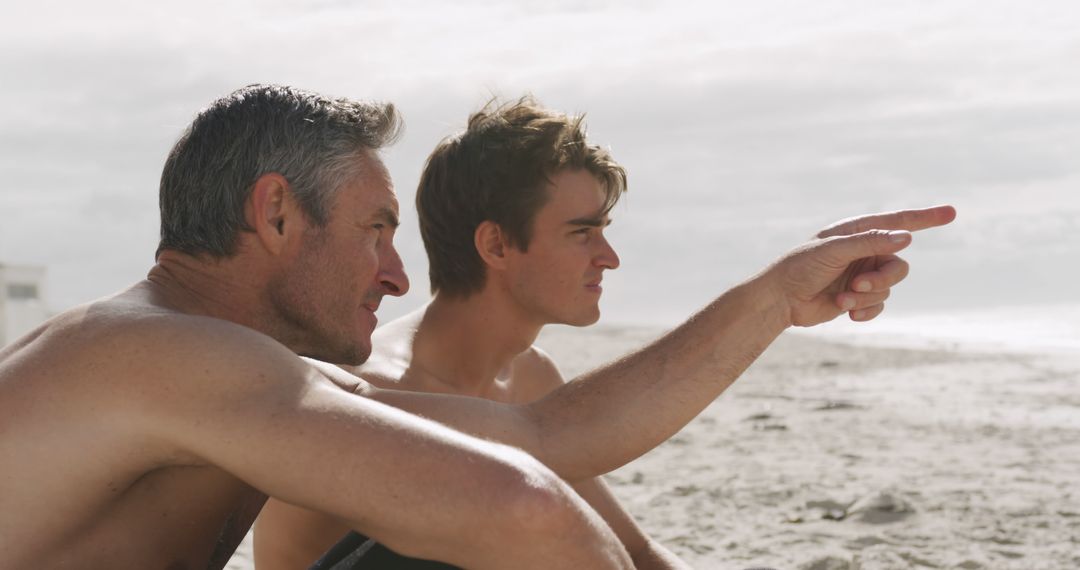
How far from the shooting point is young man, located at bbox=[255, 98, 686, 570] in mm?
3939

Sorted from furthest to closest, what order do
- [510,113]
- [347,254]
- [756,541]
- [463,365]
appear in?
[756,541] < [510,113] < [463,365] < [347,254]

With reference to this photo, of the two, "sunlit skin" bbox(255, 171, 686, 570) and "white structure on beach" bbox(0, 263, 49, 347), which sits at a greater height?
"sunlit skin" bbox(255, 171, 686, 570)

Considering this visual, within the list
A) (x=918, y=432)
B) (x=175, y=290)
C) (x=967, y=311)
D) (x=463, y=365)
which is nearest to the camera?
(x=175, y=290)

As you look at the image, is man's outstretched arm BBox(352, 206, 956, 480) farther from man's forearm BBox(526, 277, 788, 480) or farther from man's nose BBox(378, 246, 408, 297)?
man's nose BBox(378, 246, 408, 297)

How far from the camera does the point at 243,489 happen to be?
98.7 inches

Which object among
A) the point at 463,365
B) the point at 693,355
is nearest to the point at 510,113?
the point at 463,365

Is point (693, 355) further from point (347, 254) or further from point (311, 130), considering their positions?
point (311, 130)

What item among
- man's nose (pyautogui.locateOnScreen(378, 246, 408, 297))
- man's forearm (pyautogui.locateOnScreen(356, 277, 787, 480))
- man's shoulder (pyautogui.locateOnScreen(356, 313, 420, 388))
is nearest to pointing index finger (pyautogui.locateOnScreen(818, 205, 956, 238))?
man's forearm (pyautogui.locateOnScreen(356, 277, 787, 480))

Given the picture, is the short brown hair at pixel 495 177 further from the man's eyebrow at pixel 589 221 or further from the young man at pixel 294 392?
the young man at pixel 294 392

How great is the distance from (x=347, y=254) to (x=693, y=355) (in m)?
0.86

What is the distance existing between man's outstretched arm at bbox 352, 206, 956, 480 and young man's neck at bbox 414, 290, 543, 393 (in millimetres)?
1000

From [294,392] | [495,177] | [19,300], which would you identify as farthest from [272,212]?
[19,300]

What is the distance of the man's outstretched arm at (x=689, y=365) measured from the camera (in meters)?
2.72

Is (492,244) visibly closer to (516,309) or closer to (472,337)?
(516,309)
